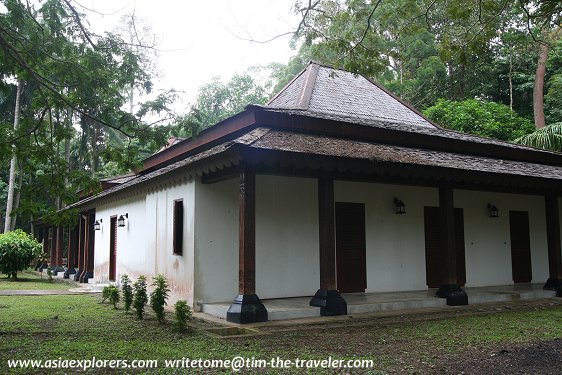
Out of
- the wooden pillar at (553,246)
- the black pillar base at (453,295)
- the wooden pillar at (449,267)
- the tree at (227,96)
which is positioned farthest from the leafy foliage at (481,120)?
the tree at (227,96)

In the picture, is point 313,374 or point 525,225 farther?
point 525,225

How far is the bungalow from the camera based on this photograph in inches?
340

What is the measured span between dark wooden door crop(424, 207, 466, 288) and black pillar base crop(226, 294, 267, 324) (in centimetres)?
553

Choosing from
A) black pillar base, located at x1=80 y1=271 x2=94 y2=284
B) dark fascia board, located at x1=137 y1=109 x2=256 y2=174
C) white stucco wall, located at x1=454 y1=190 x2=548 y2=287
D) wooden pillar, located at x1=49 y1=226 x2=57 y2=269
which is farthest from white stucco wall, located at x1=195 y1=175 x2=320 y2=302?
wooden pillar, located at x1=49 y1=226 x2=57 y2=269

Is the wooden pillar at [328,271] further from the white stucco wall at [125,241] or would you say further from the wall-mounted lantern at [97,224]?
the wall-mounted lantern at [97,224]

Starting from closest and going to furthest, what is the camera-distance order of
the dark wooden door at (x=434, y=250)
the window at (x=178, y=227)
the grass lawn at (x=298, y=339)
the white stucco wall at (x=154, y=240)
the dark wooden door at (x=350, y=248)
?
1. the grass lawn at (x=298, y=339)
2. the white stucco wall at (x=154, y=240)
3. the window at (x=178, y=227)
4. the dark wooden door at (x=350, y=248)
5. the dark wooden door at (x=434, y=250)

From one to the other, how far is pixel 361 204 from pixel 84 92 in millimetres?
6281

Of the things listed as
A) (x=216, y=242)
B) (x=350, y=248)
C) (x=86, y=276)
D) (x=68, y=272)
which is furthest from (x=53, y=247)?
(x=350, y=248)

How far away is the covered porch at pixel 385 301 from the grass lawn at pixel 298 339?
65 cm

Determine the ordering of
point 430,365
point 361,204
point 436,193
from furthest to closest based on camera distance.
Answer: point 436,193
point 361,204
point 430,365

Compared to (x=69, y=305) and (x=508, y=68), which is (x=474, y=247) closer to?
(x=69, y=305)

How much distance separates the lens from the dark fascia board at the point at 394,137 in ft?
31.0

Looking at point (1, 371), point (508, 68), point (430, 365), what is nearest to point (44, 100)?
point (1, 371)

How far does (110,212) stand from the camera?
1620 cm
